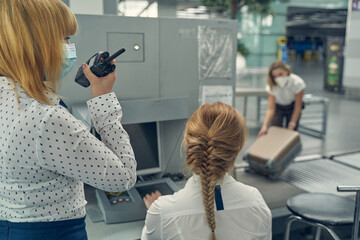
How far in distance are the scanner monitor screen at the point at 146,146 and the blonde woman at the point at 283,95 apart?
2.01m

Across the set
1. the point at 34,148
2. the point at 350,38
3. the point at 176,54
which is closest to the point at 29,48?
the point at 34,148

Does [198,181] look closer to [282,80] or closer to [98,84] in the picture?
[98,84]

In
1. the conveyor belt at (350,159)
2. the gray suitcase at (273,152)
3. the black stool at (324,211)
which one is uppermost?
the black stool at (324,211)

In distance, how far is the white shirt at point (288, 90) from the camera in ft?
12.6

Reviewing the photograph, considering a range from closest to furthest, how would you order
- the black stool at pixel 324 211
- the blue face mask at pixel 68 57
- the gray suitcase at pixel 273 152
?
1. the blue face mask at pixel 68 57
2. the black stool at pixel 324 211
3. the gray suitcase at pixel 273 152

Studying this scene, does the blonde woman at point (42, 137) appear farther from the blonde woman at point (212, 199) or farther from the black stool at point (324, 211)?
the black stool at point (324, 211)

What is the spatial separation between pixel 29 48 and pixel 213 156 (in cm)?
56

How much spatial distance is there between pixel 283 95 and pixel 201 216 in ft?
10.2

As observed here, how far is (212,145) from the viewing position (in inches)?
43.0

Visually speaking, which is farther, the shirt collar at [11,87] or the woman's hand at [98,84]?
the woman's hand at [98,84]

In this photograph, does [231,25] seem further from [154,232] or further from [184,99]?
[154,232]

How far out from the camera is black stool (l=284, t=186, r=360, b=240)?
171 cm

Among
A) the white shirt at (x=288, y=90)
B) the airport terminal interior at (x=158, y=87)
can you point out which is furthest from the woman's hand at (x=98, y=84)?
the white shirt at (x=288, y=90)

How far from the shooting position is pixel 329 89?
1031 centimetres
